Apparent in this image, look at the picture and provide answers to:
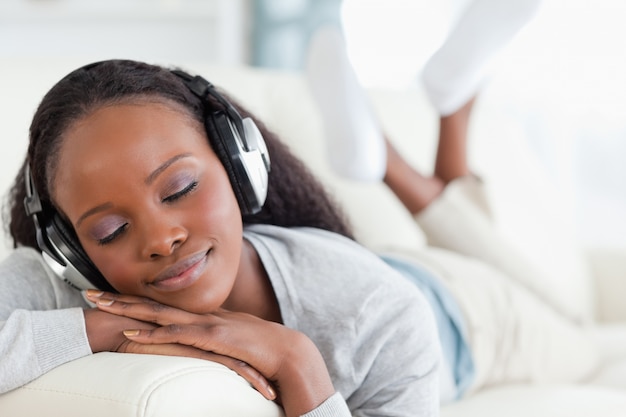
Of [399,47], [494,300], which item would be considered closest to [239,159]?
[494,300]

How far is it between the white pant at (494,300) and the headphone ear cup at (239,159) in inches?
25.3

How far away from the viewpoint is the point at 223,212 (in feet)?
3.12

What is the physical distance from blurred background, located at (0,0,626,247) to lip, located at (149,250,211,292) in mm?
2229

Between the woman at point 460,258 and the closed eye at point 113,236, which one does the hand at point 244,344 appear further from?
the woman at point 460,258

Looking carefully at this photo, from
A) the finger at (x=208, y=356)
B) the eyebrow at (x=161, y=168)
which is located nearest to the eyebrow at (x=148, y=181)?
the eyebrow at (x=161, y=168)

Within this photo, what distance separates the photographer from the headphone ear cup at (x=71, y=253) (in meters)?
0.94

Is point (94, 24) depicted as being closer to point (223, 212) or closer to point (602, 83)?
point (602, 83)

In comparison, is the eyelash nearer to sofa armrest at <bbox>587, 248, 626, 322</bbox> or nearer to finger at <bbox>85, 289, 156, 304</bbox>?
finger at <bbox>85, 289, 156, 304</bbox>

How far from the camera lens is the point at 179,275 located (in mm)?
920

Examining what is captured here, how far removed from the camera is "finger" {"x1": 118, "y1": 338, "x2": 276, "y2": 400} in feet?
2.82

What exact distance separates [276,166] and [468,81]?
510 mm

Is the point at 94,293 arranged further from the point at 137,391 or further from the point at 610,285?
the point at 610,285

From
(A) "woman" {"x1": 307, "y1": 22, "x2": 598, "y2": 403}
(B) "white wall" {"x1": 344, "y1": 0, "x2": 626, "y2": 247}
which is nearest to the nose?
(A) "woman" {"x1": 307, "y1": 22, "x2": 598, "y2": 403}

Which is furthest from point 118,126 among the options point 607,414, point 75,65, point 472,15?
point 472,15
